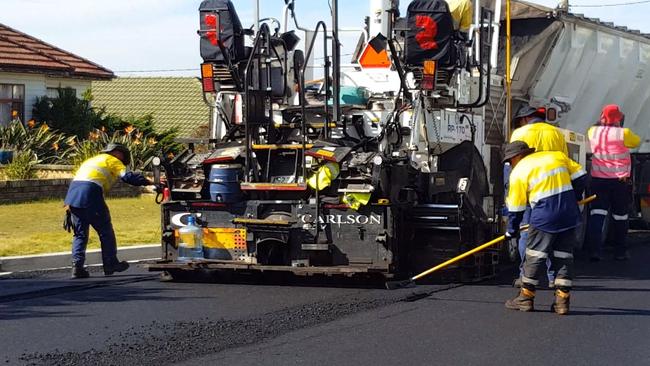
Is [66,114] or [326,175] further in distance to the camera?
[66,114]

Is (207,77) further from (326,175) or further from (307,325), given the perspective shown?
(307,325)

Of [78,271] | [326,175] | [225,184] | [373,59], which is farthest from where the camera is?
[373,59]

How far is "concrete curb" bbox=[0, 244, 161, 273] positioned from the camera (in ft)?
38.1

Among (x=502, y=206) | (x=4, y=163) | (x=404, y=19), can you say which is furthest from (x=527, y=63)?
(x=4, y=163)

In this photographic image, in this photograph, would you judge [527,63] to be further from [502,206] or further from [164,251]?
[164,251]

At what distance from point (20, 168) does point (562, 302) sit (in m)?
12.3

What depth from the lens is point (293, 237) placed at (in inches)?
400

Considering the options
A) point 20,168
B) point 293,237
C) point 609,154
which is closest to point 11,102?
point 20,168

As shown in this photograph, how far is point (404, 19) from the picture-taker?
10.8 metres

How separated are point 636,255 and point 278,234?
5.20 metres

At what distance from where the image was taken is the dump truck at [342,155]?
10.1 meters

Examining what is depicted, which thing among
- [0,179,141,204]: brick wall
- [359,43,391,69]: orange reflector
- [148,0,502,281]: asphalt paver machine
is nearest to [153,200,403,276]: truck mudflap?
[148,0,502,281]: asphalt paver machine

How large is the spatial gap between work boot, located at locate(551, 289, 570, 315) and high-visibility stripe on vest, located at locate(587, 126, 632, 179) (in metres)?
4.70

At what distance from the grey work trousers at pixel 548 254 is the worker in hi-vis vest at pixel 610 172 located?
4119 millimetres
